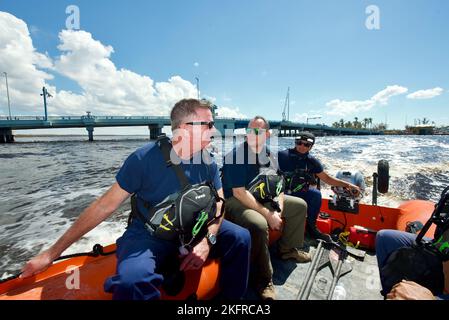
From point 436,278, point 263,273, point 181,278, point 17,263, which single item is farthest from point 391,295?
point 17,263

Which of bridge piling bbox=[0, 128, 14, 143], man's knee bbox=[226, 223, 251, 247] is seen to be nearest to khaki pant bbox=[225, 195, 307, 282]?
man's knee bbox=[226, 223, 251, 247]

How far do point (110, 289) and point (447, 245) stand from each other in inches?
91.1

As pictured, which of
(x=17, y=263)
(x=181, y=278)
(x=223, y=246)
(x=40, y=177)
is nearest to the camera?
(x=181, y=278)

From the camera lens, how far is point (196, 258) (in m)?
1.85

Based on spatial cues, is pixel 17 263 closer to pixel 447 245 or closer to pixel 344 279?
pixel 344 279

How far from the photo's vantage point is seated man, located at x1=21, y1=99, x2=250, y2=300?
1.53m

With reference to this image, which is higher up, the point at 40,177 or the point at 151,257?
the point at 151,257

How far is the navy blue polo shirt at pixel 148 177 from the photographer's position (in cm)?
185

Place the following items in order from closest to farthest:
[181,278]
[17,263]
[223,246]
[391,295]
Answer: [391,295], [181,278], [223,246], [17,263]

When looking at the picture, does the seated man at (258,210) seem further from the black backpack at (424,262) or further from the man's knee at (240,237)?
the black backpack at (424,262)

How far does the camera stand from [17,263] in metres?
3.88

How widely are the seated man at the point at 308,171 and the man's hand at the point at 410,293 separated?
2.17 meters
